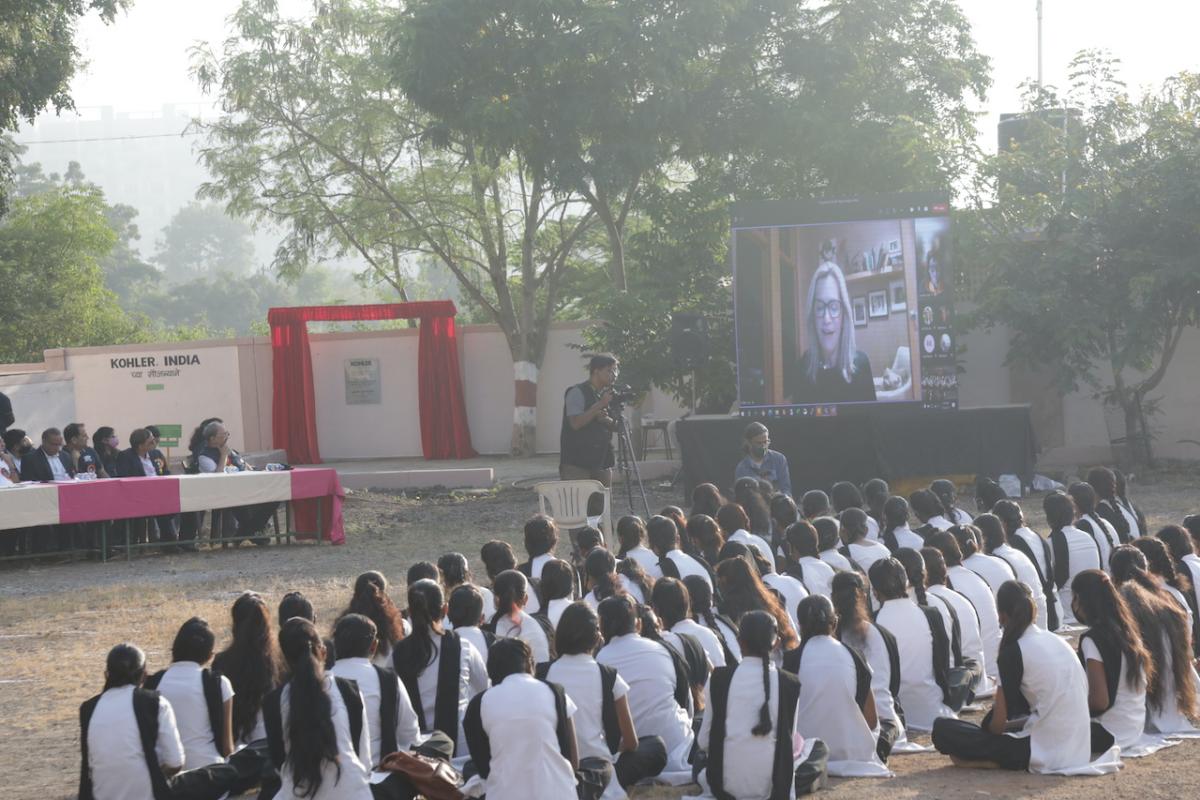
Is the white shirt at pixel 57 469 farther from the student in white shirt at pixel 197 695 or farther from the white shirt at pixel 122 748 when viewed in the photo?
the white shirt at pixel 122 748

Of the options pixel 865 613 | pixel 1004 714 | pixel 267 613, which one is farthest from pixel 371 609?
pixel 1004 714

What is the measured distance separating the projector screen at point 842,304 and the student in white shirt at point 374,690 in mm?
9883

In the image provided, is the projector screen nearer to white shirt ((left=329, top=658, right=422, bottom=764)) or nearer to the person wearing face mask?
the person wearing face mask

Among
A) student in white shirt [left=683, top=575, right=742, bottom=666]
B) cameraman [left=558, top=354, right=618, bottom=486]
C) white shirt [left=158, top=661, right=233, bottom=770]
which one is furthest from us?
cameraman [left=558, top=354, right=618, bottom=486]

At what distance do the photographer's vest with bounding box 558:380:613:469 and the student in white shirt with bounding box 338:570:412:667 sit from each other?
14.5 feet

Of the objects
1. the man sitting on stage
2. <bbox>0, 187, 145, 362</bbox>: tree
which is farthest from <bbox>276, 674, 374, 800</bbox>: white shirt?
<bbox>0, 187, 145, 362</bbox>: tree

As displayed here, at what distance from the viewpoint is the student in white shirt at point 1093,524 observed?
8.73 metres

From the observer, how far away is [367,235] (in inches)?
1056

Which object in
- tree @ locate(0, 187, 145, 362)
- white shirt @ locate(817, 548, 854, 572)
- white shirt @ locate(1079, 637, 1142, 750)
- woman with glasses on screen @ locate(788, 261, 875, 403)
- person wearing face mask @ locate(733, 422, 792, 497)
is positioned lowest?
white shirt @ locate(1079, 637, 1142, 750)

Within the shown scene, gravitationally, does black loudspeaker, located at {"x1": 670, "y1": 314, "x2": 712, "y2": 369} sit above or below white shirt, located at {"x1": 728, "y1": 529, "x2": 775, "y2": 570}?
above

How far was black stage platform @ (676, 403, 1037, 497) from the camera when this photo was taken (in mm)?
14875

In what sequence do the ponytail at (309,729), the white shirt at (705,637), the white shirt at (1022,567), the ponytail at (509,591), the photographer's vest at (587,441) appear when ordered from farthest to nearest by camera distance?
the photographer's vest at (587,441)
the white shirt at (1022,567)
the white shirt at (705,637)
the ponytail at (509,591)
the ponytail at (309,729)

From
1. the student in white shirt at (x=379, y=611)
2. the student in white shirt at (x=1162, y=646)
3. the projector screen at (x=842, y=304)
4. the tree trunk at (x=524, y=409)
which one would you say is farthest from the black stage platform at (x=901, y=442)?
the tree trunk at (x=524, y=409)

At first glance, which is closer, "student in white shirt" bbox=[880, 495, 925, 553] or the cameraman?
"student in white shirt" bbox=[880, 495, 925, 553]
